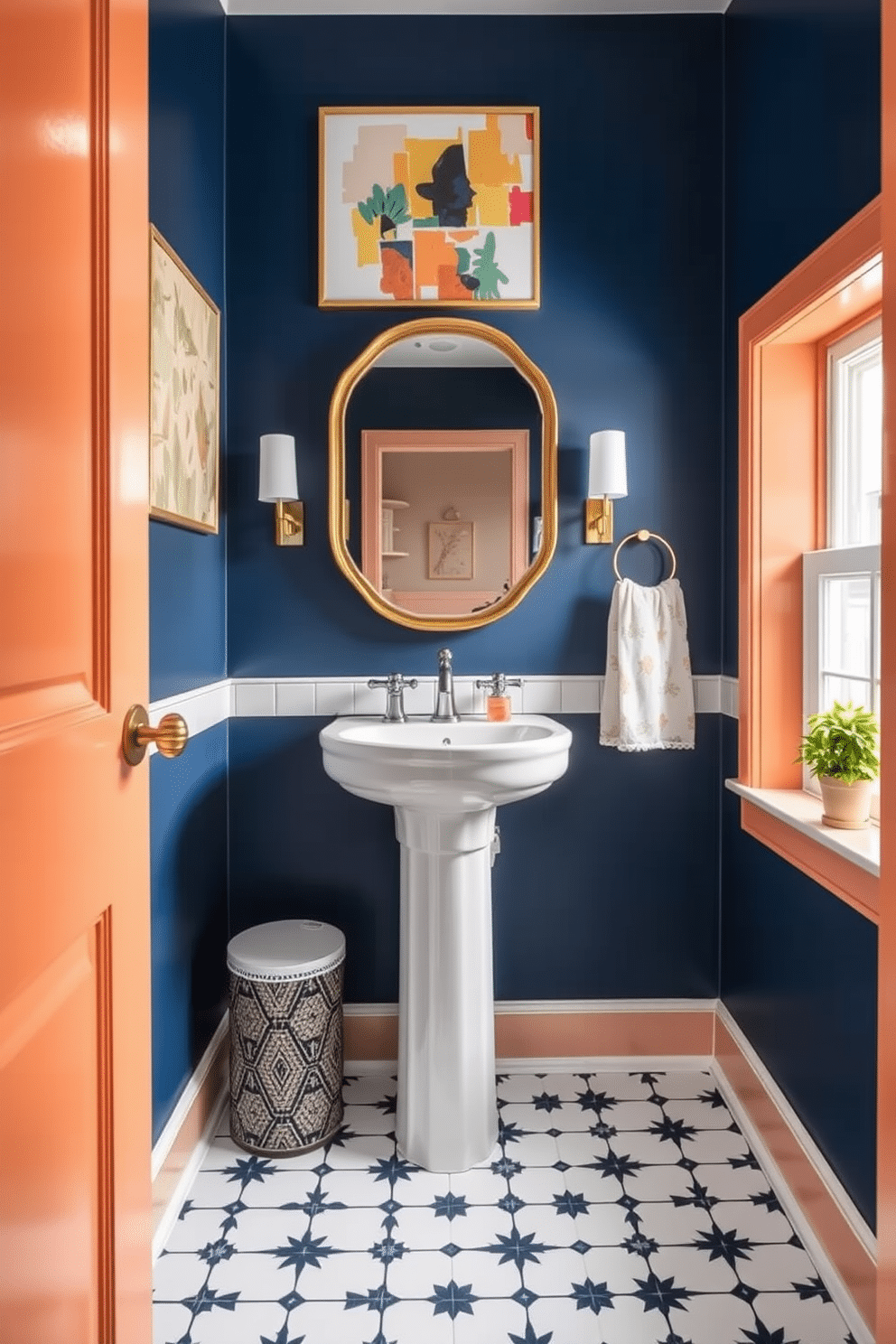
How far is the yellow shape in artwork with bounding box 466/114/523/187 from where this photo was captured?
2217 millimetres

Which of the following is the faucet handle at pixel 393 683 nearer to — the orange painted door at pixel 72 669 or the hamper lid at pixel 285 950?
the hamper lid at pixel 285 950

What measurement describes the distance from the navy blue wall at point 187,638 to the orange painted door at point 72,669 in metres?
0.84

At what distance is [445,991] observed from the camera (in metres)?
1.88

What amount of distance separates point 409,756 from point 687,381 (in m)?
1.27

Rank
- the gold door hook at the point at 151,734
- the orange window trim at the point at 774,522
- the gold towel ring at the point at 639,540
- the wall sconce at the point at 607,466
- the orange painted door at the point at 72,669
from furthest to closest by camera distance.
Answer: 1. the gold towel ring at the point at 639,540
2. the wall sconce at the point at 607,466
3. the orange window trim at the point at 774,522
4. the gold door hook at the point at 151,734
5. the orange painted door at the point at 72,669

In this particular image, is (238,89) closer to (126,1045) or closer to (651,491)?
(651,491)

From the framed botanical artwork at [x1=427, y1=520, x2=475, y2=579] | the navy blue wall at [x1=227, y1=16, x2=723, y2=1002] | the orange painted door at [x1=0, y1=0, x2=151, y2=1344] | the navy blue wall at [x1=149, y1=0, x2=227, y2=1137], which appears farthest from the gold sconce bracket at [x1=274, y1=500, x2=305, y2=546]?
the orange painted door at [x1=0, y1=0, x2=151, y2=1344]

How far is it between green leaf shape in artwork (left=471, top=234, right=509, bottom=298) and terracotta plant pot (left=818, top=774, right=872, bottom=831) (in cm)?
142

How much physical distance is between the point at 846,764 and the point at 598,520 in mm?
910

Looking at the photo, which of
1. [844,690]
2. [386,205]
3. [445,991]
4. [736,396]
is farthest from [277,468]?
[844,690]

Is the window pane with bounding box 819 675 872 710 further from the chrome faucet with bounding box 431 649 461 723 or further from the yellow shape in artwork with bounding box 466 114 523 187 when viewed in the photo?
the yellow shape in artwork with bounding box 466 114 523 187

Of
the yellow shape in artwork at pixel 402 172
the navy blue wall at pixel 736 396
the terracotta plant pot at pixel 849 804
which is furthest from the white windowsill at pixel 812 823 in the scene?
the yellow shape in artwork at pixel 402 172

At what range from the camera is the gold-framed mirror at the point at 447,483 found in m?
2.22

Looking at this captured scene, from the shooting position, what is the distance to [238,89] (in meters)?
2.23
